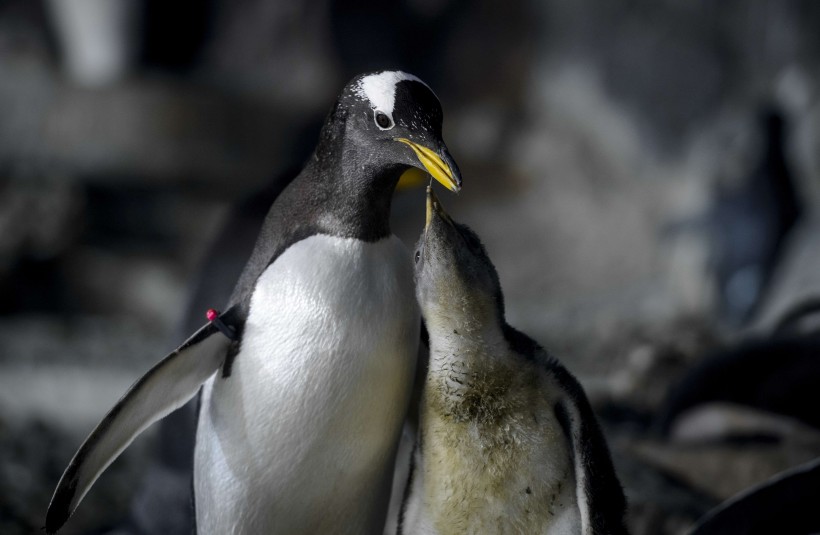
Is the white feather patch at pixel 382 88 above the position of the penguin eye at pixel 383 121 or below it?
above

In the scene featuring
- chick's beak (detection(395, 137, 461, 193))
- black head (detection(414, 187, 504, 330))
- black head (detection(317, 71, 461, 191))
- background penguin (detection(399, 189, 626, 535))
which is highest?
black head (detection(317, 71, 461, 191))

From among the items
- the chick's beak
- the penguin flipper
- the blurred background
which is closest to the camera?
the chick's beak

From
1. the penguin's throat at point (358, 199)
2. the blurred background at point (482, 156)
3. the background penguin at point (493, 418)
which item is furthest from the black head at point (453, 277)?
the blurred background at point (482, 156)

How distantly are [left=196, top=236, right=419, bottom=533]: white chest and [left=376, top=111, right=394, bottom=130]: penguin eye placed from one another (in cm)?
16

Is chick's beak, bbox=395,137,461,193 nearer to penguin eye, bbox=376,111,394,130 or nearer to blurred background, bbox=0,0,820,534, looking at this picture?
penguin eye, bbox=376,111,394,130

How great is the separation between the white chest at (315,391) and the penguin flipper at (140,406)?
0.04 meters

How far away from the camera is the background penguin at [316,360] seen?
1215 millimetres

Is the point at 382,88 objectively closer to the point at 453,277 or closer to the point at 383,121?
the point at 383,121

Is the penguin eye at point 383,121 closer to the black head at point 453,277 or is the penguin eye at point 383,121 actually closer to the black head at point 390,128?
the black head at point 390,128

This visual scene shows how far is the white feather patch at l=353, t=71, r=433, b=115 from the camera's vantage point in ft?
3.87

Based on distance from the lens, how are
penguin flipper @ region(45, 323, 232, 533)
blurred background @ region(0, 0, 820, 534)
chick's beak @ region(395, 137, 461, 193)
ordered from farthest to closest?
blurred background @ region(0, 0, 820, 534) → penguin flipper @ region(45, 323, 232, 533) → chick's beak @ region(395, 137, 461, 193)

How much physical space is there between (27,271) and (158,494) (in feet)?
11.3

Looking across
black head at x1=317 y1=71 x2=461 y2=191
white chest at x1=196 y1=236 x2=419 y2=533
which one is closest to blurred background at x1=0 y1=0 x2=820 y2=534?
white chest at x1=196 y1=236 x2=419 y2=533

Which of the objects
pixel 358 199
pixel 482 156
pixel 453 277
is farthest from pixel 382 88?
pixel 482 156
